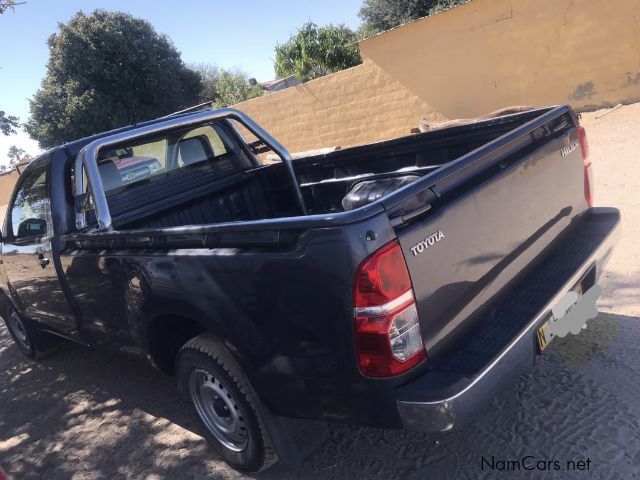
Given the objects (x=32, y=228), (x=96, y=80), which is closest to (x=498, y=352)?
(x=32, y=228)

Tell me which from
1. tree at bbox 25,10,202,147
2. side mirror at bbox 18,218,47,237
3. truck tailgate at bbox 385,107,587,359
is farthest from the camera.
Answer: tree at bbox 25,10,202,147

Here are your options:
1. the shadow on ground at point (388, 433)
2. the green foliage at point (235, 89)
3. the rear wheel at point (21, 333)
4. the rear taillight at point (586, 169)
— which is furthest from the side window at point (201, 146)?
the green foliage at point (235, 89)

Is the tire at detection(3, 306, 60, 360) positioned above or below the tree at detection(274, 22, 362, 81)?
below

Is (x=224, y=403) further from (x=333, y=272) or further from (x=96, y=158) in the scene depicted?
(x=96, y=158)

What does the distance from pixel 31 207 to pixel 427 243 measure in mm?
3483

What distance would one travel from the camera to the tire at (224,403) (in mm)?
2553

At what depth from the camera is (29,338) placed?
5.07m

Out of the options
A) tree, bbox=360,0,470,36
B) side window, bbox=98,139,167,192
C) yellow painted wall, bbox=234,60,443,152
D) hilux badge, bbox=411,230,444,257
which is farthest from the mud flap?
tree, bbox=360,0,470,36

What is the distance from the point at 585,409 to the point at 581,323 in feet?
1.57

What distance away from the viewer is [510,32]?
36.0 ft

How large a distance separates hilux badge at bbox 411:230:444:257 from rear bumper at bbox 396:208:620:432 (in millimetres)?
476

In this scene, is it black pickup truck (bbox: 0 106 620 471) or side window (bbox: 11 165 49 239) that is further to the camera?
side window (bbox: 11 165 49 239)

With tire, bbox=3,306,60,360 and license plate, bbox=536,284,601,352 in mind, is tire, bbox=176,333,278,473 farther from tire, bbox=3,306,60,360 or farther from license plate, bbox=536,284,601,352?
tire, bbox=3,306,60,360

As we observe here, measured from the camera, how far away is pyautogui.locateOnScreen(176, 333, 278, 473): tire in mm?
2553
